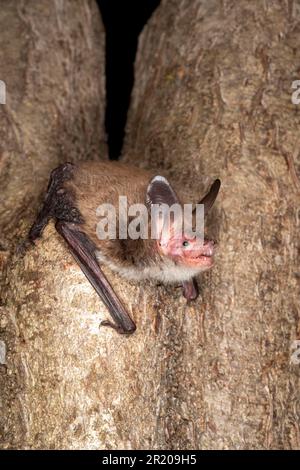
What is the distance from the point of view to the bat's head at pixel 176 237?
3.77 meters

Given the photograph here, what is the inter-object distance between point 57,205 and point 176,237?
768 millimetres

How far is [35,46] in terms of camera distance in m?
5.13

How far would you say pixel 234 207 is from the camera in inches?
168

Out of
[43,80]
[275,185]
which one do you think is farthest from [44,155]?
[275,185]

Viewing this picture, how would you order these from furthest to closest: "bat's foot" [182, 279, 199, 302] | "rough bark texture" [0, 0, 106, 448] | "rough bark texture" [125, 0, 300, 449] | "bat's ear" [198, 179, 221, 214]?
"bat's foot" [182, 279, 199, 302] → "rough bark texture" [125, 0, 300, 449] → "bat's ear" [198, 179, 221, 214] → "rough bark texture" [0, 0, 106, 448]

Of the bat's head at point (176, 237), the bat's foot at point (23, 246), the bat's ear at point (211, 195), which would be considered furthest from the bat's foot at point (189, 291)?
the bat's foot at point (23, 246)

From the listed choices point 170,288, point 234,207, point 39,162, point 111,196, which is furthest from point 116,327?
point 39,162

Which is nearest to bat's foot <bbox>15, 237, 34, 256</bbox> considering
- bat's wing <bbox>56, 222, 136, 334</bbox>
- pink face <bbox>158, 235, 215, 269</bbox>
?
bat's wing <bbox>56, 222, 136, 334</bbox>

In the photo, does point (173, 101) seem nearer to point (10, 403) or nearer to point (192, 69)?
point (192, 69)

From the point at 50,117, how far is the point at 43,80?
0.32 m

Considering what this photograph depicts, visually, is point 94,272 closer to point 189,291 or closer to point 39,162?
point 189,291

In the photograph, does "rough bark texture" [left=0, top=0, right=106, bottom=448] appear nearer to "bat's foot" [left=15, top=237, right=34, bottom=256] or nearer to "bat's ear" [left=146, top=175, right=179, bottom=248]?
"bat's foot" [left=15, top=237, right=34, bottom=256]

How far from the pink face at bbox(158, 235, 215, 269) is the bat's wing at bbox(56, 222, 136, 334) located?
457 mm

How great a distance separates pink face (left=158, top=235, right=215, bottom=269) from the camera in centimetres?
379
